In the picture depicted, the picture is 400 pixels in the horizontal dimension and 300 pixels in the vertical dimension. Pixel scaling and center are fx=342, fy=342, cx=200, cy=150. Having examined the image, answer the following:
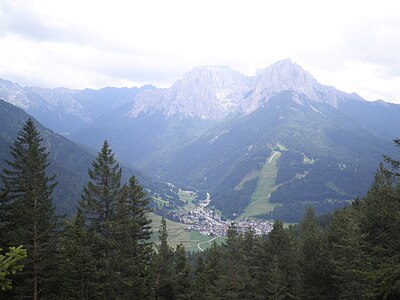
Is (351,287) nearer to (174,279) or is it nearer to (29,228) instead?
(174,279)

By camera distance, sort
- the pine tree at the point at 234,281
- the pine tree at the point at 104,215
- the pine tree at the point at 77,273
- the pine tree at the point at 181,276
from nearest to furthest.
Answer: the pine tree at the point at 77,273 < the pine tree at the point at 104,215 < the pine tree at the point at 234,281 < the pine tree at the point at 181,276

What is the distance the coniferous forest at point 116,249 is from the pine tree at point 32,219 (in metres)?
0.08

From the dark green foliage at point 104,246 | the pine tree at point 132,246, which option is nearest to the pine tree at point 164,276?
the pine tree at point 132,246

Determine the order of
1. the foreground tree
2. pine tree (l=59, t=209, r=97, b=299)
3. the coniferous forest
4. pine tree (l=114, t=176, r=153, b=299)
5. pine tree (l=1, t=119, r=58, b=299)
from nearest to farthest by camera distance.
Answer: the foreground tree < pine tree (l=59, t=209, r=97, b=299) < the coniferous forest < pine tree (l=1, t=119, r=58, b=299) < pine tree (l=114, t=176, r=153, b=299)

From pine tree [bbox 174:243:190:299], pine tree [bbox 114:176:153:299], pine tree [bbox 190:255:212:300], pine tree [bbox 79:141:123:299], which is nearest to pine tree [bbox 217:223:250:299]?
pine tree [bbox 190:255:212:300]

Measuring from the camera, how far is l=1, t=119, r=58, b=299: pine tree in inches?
1043

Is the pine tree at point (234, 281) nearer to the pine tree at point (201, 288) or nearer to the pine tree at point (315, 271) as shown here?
the pine tree at point (201, 288)

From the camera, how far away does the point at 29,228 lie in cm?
2733

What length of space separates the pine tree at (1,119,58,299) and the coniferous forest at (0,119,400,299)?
0.25 feet

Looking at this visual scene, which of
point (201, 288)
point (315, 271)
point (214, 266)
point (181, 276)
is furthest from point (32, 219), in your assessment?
point (315, 271)

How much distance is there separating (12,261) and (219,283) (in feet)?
97.5

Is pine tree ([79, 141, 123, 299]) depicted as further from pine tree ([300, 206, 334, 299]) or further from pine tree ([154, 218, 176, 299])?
pine tree ([300, 206, 334, 299])

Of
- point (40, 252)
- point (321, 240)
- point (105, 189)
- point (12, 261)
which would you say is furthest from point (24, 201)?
point (321, 240)

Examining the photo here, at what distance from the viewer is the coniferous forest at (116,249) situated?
2611cm
